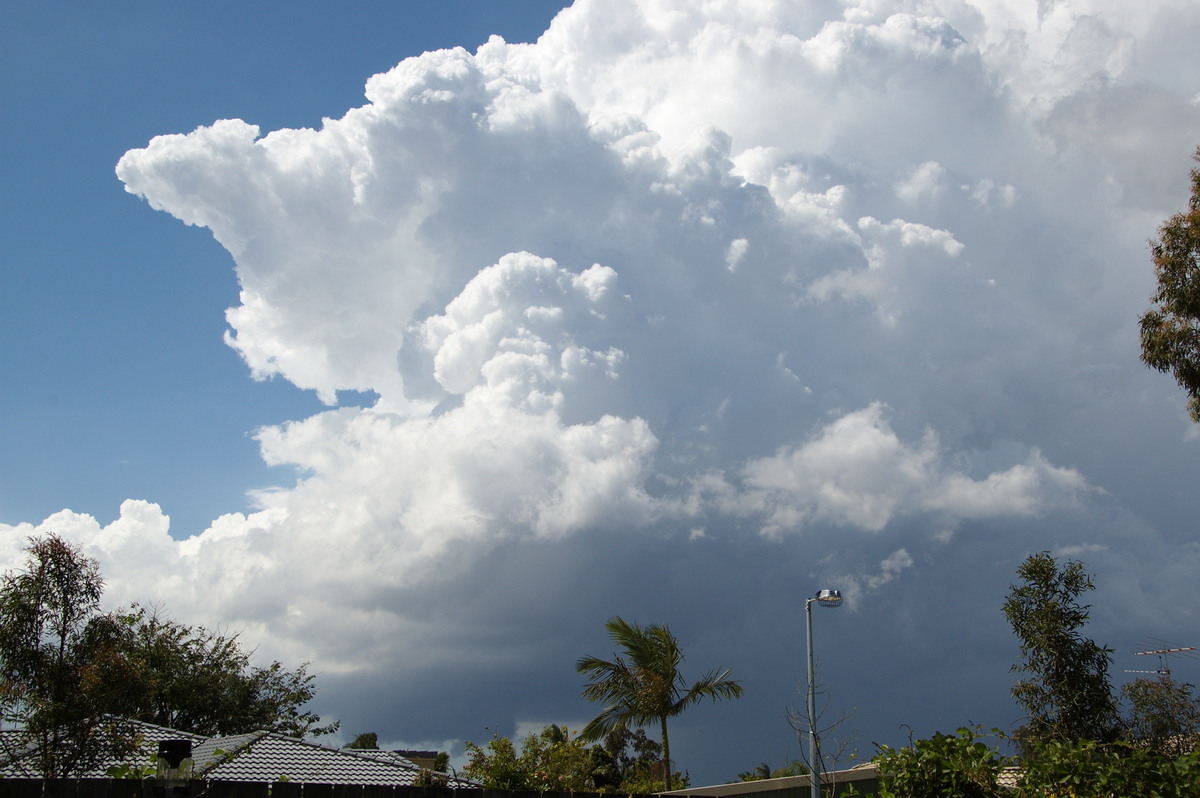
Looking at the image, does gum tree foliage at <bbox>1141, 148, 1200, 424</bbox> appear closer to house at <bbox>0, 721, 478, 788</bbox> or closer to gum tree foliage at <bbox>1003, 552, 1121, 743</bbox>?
gum tree foliage at <bbox>1003, 552, 1121, 743</bbox>

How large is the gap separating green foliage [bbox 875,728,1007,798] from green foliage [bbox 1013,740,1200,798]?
26cm

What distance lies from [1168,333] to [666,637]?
1312cm

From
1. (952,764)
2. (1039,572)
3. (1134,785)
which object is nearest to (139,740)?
(952,764)

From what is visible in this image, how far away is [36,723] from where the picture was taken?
1163cm

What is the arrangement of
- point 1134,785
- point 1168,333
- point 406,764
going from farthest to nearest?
point 406,764 → point 1168,333 → point 1134,785

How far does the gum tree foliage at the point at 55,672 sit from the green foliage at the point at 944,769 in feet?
31.0

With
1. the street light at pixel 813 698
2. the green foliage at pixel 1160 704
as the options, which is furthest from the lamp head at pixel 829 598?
the green foliage at pixel 1160 704

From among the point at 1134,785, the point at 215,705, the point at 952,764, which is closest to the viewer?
the point at 1134,785

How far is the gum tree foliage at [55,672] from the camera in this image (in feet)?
38.1

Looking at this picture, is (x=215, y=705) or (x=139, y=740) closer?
(x=139, y=740)

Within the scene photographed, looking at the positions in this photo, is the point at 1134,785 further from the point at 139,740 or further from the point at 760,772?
the point at 760,772

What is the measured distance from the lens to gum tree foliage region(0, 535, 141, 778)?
1162cm

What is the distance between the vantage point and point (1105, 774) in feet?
21.3

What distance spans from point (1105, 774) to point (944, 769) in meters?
1.11
